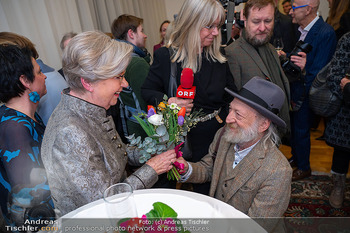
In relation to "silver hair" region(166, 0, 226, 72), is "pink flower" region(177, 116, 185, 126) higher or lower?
lower

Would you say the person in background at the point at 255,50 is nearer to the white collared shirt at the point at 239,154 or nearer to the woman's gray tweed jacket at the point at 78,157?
the white collared shirt at the point at 239,154

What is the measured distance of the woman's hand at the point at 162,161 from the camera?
58.1 inches

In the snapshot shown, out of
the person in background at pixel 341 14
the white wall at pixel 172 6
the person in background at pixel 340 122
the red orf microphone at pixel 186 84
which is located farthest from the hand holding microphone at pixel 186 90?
the white wall at pixel 172 6

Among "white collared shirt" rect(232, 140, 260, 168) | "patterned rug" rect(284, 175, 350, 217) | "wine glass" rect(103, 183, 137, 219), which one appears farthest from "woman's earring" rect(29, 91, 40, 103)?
"patterned rug" rect(284, 175, 350, 217)

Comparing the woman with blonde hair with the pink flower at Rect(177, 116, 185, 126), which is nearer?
the pink flower at Rect(177, 116, 185, 126)

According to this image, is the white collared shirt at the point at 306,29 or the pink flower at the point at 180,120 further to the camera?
the white collared shirt at the point at 306,29

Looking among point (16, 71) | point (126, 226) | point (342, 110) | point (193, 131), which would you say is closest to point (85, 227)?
point (126, 226)

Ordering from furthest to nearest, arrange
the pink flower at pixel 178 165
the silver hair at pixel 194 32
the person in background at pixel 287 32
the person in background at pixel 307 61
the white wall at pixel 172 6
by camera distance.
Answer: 1. the white wall at pixel 172 6
2. the person in background at pixel 287 32
3. the person in background at pixel 307 61
4. the silver hair at pixel 194 32
5. the pink flower at pixel 178 165

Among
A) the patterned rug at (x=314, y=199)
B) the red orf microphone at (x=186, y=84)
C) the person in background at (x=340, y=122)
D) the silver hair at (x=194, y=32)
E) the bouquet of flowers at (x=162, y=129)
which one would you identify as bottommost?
the patterned rug at (x=314, y=199)

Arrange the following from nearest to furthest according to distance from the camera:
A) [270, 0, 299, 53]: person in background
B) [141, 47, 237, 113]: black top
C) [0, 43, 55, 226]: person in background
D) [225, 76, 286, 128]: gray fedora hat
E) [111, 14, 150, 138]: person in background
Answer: [0, 43, 55, 226]: person in background
[225, 76, 286, 128]: gray fedora hat
[141, 47, 237, 113]: black top
[111, 14, 150, 138]: person in background
[270, 0, 299, 53]: person in background

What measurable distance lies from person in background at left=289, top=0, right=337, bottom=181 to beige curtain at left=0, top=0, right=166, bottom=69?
3079mm

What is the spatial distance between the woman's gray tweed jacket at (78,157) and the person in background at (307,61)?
229cm

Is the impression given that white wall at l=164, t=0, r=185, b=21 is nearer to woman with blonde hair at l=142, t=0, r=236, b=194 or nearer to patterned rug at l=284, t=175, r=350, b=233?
woman with blonde hair at l=142, t=0, r=236, b=194

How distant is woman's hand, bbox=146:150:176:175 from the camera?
1477 millimetres
